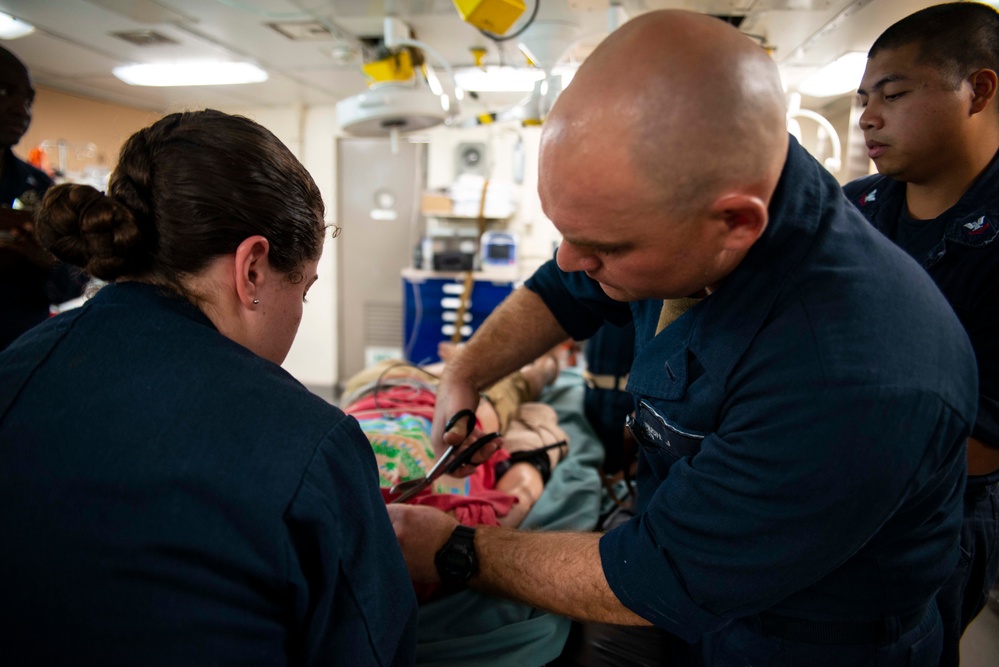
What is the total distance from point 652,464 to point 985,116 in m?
1.00

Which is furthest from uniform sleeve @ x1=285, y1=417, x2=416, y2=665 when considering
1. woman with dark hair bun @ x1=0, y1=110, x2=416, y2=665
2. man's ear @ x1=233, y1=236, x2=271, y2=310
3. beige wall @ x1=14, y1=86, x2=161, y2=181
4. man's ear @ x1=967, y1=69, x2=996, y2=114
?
beige wall @ x1=14, y1=86, x2=161, y2=181

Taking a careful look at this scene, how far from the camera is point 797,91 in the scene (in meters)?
2.53

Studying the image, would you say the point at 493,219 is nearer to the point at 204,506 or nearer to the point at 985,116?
the point at 985,116

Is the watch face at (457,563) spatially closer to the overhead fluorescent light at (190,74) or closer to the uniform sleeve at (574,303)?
the uniform sleeve at (574,303)

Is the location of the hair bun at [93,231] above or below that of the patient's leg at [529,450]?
above

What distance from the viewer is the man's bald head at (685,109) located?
0.71 m

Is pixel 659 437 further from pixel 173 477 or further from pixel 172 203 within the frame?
pixel 172 203

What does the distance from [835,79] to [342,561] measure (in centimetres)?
242

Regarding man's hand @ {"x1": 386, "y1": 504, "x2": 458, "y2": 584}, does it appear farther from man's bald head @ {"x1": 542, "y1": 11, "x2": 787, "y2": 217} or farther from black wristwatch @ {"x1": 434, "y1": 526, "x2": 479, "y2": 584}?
man's bald head @ {"x1": 542, "y1": 11, "x2": 787, "y2": 217}

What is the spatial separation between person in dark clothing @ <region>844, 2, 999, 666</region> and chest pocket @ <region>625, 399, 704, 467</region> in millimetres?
638

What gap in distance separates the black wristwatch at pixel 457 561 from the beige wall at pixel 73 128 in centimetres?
357

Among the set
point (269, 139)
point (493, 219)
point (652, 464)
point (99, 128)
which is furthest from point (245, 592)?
point (99, 128)

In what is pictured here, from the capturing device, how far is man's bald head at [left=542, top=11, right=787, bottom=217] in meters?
0.71

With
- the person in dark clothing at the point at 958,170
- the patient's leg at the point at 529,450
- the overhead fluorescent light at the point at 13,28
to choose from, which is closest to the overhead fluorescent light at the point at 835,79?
the person in dark clothing at the point at 958,170
